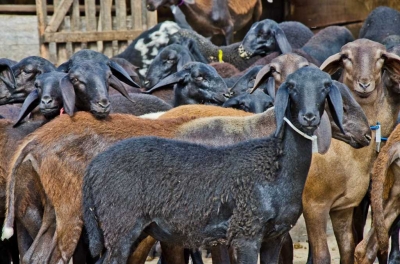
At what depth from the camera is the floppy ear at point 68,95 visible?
28.9 ft

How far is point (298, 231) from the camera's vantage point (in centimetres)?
1212

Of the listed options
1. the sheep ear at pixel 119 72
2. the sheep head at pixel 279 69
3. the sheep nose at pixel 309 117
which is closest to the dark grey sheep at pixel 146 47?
the sheep ear at pixel 119 72

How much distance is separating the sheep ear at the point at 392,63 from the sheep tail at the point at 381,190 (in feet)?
3.38

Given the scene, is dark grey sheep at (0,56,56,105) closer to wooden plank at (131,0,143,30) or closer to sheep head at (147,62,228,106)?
sheep head at (147,62,228,106)

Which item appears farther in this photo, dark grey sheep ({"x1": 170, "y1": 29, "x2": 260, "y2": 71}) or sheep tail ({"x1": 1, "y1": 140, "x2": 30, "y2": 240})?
dark grey sheep ({"x1": 170, "y1": 29, "x2": 260, "y2": 71})

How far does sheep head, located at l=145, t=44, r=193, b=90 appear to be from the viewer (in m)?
13.4

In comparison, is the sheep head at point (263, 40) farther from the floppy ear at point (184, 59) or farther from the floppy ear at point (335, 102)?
the floppy ear at point (335, 102)

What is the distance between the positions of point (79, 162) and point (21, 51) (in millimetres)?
8643

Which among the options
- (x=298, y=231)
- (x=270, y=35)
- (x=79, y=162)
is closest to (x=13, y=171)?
(x=79, y=162)

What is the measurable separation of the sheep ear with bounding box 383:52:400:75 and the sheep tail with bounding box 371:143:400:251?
103cm

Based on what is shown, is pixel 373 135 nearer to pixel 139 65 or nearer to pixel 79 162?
pixel 79 162

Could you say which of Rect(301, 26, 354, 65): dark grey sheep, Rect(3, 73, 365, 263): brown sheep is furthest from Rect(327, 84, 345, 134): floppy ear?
Rect(301, 26, 354, 65): dark grey sheep

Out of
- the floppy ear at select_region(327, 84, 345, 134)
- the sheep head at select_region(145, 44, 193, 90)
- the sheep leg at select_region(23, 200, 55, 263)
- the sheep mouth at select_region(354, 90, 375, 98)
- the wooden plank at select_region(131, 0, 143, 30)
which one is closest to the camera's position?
the floppy ear at select_region(327, 84, 345, 134)

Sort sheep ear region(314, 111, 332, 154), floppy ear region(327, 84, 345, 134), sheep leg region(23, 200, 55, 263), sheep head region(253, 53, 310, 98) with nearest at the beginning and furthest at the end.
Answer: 1. floppy ear region(327, 84, 345, 134)
2. sheep ear region(314, 111, 332, 154)
3. sheep leg region(23, 200, 55, 263)
4. sheep head region(253, 53, 310, 98)
